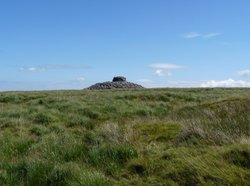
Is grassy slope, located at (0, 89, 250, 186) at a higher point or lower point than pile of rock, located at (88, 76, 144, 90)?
lower

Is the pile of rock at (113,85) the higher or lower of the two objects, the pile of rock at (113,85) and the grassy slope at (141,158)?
Result: the higher

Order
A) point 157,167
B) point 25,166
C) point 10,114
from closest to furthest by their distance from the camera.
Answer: point 157,167 < point 25,166 < point 10,114

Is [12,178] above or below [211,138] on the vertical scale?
below

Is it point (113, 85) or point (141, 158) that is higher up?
point (113, 85)

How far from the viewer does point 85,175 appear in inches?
242

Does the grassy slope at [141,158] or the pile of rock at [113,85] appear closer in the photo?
the grassy slope at [141,158]

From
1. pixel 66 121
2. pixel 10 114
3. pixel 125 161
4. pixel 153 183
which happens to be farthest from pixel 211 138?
pixel 10 114

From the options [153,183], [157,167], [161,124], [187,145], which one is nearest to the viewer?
[153,183]

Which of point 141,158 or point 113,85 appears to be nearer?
point 141,158

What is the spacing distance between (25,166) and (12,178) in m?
0.49

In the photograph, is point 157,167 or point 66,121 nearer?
point 157,167

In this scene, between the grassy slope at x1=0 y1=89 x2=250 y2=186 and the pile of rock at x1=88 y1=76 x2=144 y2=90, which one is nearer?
the grassy slope at x1=0 y1=89 x2=250 y2=186

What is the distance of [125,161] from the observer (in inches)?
→ 285

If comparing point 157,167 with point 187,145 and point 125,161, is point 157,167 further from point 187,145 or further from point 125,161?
point 187,145
